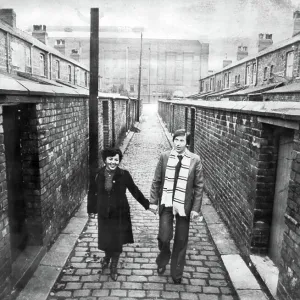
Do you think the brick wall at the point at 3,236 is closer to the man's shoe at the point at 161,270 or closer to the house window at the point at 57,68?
the man's shoe at the point at 161,270

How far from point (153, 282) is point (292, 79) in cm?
1958

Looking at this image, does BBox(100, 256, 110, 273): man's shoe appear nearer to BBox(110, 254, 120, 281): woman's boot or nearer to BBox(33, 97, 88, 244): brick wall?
BBox(110, 254, 120, 281): woman's boot

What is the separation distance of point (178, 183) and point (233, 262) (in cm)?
141

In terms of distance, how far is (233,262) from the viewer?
416 centimetres

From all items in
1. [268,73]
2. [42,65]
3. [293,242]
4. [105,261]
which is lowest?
[105,261]

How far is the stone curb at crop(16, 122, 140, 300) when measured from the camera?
11.3 ft

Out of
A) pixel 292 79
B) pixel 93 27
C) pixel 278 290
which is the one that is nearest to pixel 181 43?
pixel 292 79

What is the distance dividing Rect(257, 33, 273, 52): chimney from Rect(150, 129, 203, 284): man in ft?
93.6

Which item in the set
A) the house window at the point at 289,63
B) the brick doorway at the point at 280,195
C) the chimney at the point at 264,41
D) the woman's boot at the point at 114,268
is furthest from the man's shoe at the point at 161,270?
the chimney at the point at 264,41

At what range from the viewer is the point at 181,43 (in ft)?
184

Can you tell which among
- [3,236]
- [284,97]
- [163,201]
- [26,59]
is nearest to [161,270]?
[163,201]

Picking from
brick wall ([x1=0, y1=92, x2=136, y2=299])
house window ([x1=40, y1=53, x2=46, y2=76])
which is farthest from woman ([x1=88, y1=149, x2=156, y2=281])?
house window ([x1=40, y1=53, x2=46, y2=76])

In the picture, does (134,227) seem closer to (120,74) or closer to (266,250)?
(266,250)

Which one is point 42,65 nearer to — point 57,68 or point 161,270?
point 57,68
